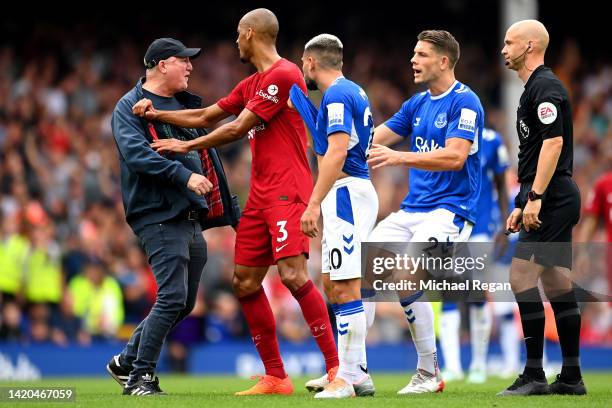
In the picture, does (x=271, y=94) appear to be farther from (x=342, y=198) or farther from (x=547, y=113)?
(x=547, y=113)

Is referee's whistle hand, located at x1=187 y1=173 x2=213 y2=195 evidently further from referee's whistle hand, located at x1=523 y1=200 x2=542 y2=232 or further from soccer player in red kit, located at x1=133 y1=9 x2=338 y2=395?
A: referee's whistle hand, located at x1=523 y1=200 x2=542 y2=232

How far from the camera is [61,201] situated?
1791 cm

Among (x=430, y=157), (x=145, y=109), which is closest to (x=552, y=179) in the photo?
(x=430, y=157)

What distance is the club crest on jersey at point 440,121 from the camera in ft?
28.1

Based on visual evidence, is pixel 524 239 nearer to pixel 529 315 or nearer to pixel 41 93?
pixel 529 315

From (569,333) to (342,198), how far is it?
187 centimetres

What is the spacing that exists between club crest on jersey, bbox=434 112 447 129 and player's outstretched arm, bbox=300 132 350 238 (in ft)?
3.71

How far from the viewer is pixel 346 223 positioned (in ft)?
25.9

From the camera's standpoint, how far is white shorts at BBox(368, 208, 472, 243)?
857cm

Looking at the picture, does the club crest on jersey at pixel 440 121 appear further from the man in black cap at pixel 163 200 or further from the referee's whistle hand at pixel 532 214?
the man in black cap at pixel 163 200

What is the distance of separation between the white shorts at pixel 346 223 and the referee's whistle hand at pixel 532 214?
41.5 inches

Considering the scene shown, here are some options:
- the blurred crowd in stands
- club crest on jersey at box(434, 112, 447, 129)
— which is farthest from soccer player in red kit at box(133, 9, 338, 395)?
the blurred crowd in stands

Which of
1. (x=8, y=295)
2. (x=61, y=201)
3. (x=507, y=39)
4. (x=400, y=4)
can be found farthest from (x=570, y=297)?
(x=400, y=4)

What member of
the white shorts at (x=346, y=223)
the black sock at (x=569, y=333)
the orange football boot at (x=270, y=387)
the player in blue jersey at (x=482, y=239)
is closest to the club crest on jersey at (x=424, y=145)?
the white shorts at (x=346, y=223)
